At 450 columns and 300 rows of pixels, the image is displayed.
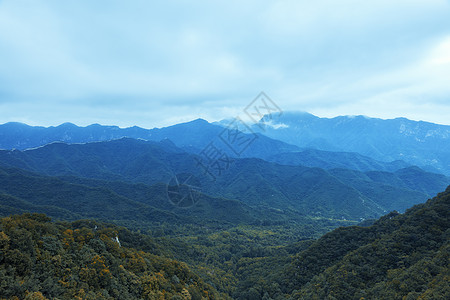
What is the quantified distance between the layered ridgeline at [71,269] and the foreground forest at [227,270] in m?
0.09

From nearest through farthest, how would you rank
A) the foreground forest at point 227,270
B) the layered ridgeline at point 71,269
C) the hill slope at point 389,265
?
the layered ridgeline at point 71,269 < the foreground forest at point 227,270 < the hill slope at point 389,265

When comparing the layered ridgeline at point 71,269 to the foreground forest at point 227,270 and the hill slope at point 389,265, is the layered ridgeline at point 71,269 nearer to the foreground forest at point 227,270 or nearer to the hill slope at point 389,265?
the foreground forest at point 227,270

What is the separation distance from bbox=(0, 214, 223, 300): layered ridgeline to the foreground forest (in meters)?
0.09

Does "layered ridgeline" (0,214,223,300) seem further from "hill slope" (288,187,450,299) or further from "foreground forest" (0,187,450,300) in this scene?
"hill slope" (288,187,450,299)

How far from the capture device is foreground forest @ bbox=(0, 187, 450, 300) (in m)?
24.2

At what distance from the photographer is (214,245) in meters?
108

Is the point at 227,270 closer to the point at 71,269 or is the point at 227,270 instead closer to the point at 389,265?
the point at 389,265

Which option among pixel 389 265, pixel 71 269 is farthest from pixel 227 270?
pixel 71 269

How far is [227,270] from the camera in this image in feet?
267

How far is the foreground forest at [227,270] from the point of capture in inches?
953

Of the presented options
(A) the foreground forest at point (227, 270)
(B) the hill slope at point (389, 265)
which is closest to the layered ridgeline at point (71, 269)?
(A) the foreground forest at point (227, 270)

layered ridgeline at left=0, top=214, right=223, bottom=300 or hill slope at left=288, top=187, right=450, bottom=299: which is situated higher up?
layered ridgeline at left=0, top=214, right=223, bottom=300

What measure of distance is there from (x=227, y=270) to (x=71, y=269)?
6405cm

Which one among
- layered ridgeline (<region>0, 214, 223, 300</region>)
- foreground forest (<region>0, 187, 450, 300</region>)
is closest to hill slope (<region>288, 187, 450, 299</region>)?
foreground forest (<region>0, 187, 450, 300</region>)
